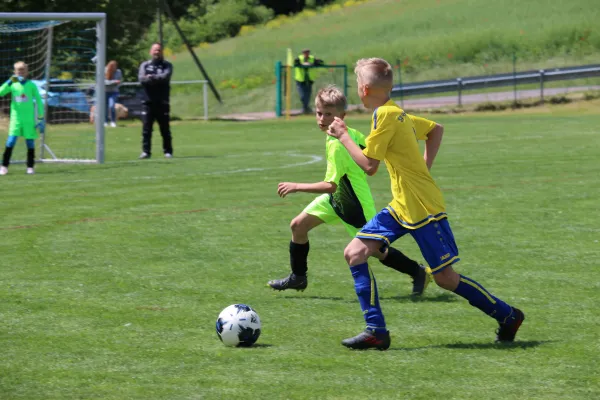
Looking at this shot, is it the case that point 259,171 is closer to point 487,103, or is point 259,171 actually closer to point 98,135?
point 98,135

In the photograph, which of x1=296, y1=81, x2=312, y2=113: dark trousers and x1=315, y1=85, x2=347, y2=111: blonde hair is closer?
x1=315, y1=85, x2=347, y2=111: blonde hair

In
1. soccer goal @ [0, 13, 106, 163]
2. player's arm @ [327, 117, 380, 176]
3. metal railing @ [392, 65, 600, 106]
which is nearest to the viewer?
player's arm @ [327, 117, 380, 176]

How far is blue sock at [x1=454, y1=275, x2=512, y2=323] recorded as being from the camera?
247 inches

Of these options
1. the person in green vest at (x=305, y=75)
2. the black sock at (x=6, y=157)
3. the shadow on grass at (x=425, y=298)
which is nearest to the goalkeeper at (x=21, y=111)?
the black sock at (x=6, y=157)

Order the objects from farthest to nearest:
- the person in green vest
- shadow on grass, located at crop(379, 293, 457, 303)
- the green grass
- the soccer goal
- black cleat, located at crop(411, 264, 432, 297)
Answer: the green grass, the person in green vest, the soccer goal, black cleat, located at crop(411, 264, 432, 297), shadow on grass, located at crop(379, 293, 457, 303)

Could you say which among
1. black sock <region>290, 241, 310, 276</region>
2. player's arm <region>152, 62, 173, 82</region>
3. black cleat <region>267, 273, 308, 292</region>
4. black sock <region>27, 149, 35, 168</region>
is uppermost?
player's arm <region>152, 62, 173, 82</region>

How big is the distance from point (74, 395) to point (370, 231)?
6.64 feet

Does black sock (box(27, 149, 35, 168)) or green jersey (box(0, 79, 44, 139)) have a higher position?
green jersey (box(0, 79, 44, 139))

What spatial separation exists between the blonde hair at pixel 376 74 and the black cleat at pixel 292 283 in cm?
228

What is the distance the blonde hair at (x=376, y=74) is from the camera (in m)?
6.09

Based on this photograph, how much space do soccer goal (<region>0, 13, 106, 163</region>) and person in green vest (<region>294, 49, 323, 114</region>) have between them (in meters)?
10.4

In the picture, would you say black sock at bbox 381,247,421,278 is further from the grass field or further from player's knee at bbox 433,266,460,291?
player's knee at bbox 433,266,460,291

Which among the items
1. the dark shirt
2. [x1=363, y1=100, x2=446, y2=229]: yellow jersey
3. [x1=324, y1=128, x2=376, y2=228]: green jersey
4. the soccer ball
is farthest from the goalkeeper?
[x1=363, y1=100, x2=446, y2=229]: yellow jersey

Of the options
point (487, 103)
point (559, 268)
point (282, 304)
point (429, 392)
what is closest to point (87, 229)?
point (282, 304)
